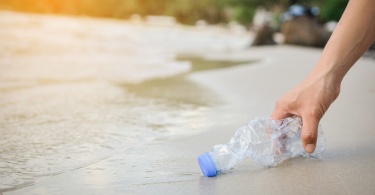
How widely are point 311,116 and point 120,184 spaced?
2.50 feet

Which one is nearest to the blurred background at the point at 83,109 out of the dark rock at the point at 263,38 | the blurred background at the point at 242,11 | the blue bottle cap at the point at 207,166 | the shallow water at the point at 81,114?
the shallow water at the point at 81,114

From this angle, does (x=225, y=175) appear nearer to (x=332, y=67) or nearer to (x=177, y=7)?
(x=332, y=67)

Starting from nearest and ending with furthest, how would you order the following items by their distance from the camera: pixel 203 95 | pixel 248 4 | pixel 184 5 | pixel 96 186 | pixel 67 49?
pixel 96 186
pixel 203 95
pixel 67 49
pixel 248 4
pixel 184 5

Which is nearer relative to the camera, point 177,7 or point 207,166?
point 207,166

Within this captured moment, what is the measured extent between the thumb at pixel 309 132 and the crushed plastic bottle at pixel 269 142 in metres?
0.13

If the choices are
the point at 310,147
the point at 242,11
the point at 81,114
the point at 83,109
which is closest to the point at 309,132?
the point at 310,147

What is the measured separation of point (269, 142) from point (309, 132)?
9.4 inches

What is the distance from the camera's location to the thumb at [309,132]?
6.72 feet

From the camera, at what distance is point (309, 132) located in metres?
2.04

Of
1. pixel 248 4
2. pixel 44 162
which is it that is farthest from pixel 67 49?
pixel 248 4

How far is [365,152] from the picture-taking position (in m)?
2.32

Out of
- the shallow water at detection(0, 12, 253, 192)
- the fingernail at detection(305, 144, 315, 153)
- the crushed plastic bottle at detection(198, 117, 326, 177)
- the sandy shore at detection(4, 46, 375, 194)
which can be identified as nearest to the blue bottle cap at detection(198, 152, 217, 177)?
the sandy shore at detection(4, 46, 375, 194)

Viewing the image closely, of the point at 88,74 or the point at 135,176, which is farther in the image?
the point at 88,74

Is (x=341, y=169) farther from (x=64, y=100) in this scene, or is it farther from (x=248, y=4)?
(x=248, y=4)
